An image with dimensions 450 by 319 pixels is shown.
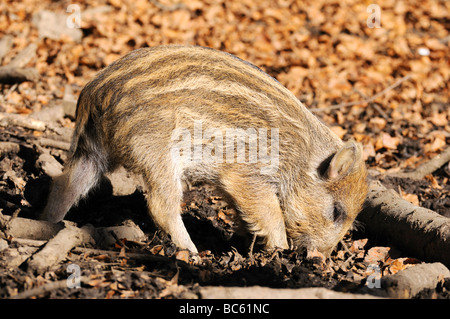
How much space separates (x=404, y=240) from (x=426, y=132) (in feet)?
9.16

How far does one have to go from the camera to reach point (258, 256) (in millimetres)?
4055

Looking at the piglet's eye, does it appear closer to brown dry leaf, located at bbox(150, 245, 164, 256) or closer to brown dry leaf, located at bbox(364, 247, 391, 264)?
brown dry leaf, located at bbox(364, 247, 391, 264)

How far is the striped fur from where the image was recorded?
3.92 meters

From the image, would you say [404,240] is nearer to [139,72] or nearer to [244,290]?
[244,290]

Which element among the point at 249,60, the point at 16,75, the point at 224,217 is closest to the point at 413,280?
the point at 224,217

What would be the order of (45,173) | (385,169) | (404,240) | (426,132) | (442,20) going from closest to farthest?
(404,240) < (45,173) < (385,169) < (426,132) < (442,20)

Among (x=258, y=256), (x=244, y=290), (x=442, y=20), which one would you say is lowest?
(x=258, y=256)

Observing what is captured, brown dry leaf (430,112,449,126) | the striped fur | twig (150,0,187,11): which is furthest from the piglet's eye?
twig (150,0,187,11)

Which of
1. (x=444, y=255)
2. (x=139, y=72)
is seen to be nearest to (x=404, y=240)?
(x=444, y=255)

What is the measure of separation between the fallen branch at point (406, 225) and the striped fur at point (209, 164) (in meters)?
0.35

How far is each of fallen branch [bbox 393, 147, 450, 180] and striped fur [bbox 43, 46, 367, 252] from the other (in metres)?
1.46

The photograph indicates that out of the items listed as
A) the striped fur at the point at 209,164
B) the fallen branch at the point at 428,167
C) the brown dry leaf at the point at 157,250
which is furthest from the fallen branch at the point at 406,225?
the brown dry leaf at the point at 157,250

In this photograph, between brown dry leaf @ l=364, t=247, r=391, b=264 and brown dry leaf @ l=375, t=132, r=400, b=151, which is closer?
brown dry leaf @ l=364, t=247, r=391, b=264

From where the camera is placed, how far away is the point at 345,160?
13.6 feet
